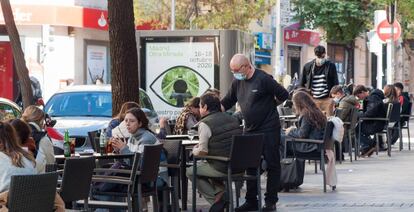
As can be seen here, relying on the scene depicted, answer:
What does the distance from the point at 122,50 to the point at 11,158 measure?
6.43 m

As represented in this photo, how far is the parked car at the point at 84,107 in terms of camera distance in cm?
2022

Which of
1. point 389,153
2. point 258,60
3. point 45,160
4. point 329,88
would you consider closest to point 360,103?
point 389,153

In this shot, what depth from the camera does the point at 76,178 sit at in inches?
402

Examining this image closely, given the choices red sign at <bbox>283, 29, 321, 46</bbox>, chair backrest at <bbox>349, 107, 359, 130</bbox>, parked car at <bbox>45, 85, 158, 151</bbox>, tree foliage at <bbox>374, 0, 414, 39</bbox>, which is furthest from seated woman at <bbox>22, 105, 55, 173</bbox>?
red sign at <bbox>283, 29, 321, 46</bbox>

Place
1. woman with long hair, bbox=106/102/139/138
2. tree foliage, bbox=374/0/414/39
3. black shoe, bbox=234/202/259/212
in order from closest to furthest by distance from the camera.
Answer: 1. woman with long hair, bbox=106/102/139/138
2. black shoe, bbox=234/202/259/212
3. tree foliage, bbox=374/0/414/39

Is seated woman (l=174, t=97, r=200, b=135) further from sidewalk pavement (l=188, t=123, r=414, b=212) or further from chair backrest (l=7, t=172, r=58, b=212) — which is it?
chair backrest (l=7, t=172, r=58, b=212)

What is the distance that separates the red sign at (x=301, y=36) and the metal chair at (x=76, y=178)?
46.3 metres

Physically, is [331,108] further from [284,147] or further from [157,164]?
[157,164]

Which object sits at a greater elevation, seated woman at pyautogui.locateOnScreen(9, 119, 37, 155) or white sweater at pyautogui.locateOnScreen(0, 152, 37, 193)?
seated woman at pyautogui.locateOnScreen(9, 119, 37, 155)

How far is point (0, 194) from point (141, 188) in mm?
2965

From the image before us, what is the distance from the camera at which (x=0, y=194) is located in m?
9.31

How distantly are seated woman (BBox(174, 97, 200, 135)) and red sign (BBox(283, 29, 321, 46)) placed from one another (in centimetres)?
3974

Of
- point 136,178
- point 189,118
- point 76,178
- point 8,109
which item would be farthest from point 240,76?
point 8,109

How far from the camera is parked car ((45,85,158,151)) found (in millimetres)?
20219
